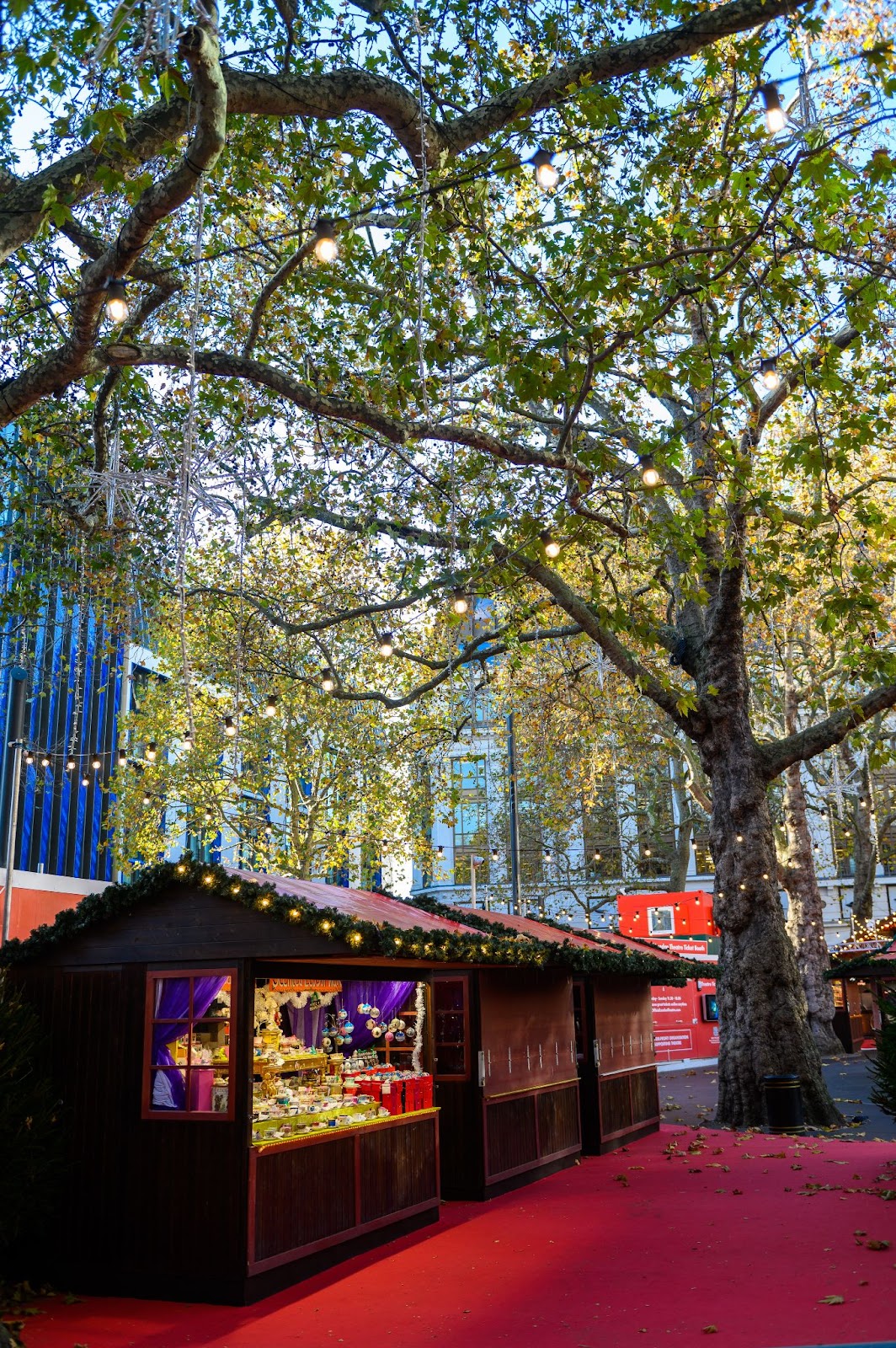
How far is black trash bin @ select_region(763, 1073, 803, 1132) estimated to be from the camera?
1419 centimetres

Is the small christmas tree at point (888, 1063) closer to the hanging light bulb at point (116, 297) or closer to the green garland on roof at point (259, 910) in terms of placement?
the green garland on roof at point (259, 910)

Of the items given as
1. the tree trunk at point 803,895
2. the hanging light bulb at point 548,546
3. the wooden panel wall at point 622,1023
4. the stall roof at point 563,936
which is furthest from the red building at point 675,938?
the hanging light bulb at point 548,546

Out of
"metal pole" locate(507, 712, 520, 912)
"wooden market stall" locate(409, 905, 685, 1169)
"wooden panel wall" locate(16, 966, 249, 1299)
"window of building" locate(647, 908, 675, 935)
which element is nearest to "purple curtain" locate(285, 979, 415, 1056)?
"wooden market stall" locate(409, 905, 685, 1169)

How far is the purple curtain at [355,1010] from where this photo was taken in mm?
9914

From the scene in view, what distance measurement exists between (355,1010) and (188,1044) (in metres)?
2.64

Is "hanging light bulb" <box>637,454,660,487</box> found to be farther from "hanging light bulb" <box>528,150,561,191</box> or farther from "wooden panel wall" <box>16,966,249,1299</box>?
"wooden panel wall" <box>16,966,249,1299</box>

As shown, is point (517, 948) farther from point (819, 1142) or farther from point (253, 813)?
point (253, 813)

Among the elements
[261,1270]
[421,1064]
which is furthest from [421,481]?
[261,1270]

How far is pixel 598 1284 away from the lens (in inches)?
296

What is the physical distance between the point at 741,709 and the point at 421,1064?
24.2 ft

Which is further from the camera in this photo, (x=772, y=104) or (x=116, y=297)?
(x=116, y=297)

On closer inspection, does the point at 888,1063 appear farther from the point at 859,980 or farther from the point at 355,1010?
the point at 859,980

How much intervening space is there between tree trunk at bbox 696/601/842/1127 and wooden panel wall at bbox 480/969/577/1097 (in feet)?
8.51

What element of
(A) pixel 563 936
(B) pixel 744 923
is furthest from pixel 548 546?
(B) pixel 744 923
